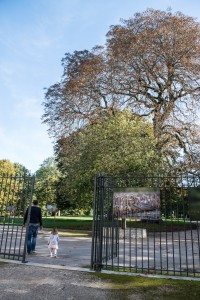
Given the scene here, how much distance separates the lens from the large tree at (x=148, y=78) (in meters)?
22.7

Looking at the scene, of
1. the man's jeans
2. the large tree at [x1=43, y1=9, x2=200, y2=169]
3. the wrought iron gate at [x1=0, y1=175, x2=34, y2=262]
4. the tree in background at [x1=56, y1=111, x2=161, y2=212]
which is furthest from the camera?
the large tree at [x1=43, y1=9, x2=200, y2=169]

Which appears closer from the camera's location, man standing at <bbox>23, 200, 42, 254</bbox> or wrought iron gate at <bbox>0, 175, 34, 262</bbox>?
wrought iron gate at <bbox>0, 175, 34, 262</bbox>

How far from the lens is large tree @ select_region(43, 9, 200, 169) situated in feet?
74.3

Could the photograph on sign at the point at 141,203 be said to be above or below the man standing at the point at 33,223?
above

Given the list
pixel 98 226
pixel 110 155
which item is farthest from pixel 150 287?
pixel 110 155

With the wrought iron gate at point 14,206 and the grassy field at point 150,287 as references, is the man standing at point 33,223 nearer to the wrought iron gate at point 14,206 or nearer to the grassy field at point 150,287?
the wrought iron gate at point 14,206

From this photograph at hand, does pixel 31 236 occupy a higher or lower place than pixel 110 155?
lower

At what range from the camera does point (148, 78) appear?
24.6m

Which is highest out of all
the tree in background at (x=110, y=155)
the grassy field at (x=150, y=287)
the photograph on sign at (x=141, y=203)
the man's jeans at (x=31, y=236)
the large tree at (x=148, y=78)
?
the large tree at (x=148, y=78)

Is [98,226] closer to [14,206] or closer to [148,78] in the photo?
[14,206]

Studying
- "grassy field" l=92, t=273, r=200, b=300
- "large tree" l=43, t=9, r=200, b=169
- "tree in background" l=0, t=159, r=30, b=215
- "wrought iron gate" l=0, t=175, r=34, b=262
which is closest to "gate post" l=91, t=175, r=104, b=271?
"grassy field" l=92, t=273, r=200, b=300

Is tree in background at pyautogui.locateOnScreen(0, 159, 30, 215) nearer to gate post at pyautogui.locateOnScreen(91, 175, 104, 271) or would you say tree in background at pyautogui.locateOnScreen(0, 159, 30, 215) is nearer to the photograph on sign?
gate post at pyautogui.locateOnScreen(91, 175, 104, 271)

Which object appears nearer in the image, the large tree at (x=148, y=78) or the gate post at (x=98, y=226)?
the gate post at (x=98, y=226)

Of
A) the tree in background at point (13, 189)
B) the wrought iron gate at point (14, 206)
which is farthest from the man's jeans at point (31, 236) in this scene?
the tree in background at point (13, 189)
